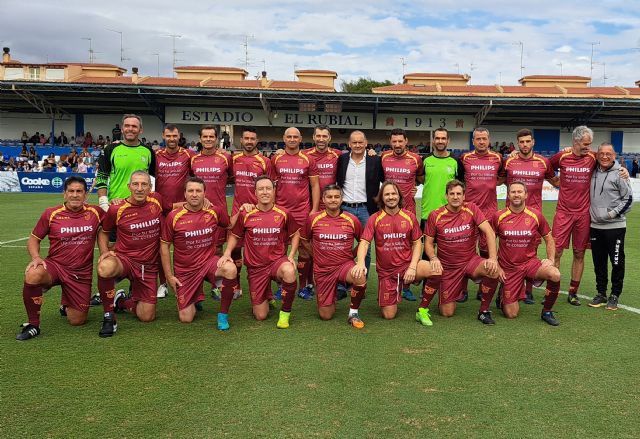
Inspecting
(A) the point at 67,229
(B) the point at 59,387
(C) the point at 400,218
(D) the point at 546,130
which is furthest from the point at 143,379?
(D) the point at 546,130

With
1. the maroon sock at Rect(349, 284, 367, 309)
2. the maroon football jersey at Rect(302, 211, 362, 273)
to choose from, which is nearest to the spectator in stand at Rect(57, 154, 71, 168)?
the maroon football jersey at Rect(302, 211, 362, 273)

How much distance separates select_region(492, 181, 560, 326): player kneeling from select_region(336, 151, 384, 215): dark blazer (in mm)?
1386

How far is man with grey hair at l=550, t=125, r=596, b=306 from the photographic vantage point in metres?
5.74

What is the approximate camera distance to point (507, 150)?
2850 cm

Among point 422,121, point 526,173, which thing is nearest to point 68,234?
point 526,173

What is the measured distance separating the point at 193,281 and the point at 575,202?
4.30m

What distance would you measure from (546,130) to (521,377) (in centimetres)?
3211

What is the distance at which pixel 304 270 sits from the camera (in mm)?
6078

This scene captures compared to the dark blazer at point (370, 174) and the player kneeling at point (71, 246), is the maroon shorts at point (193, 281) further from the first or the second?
the dark blazer at point (370, 174)

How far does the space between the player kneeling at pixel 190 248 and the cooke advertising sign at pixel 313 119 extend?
1019 inches

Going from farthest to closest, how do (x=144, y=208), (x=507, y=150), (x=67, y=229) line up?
(x=507, y=150)
(x=144, y=208)
(x=67, y=229)

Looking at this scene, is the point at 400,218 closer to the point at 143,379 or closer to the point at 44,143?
the point at 143,379

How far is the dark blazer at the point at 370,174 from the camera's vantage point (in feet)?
19.5

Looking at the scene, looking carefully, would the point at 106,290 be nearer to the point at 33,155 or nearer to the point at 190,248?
the point at 190,248
